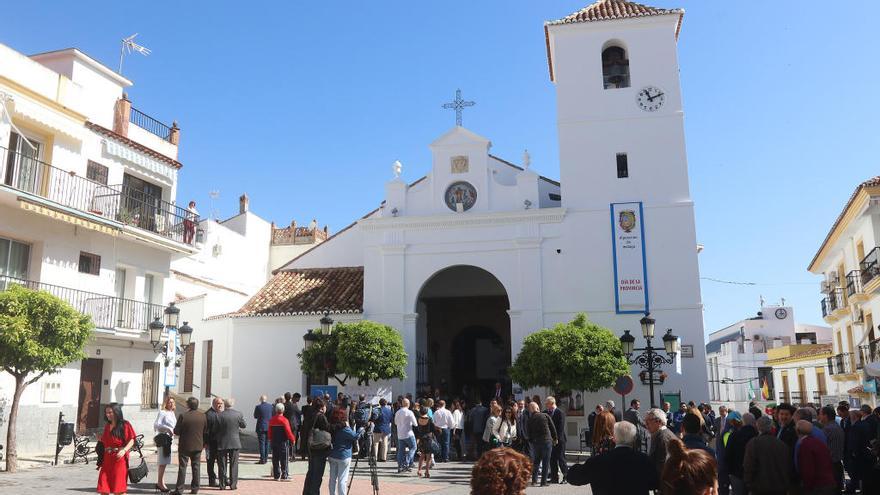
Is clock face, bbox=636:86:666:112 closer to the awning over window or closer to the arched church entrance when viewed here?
the arched church entrance

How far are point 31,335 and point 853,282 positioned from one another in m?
24.9

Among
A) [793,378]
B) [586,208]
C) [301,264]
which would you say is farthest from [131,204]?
[793,378]

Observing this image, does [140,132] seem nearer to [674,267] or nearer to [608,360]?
[608,360]

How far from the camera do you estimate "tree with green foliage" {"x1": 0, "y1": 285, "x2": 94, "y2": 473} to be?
13.3 m

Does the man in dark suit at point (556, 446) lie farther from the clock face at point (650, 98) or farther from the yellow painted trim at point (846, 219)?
the clock face at point (650, 98)

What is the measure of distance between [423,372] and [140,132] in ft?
39.2

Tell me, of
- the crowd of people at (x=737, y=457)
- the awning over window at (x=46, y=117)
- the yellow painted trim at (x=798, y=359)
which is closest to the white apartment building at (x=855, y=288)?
the yellow painted trim at (x=798, y=359)

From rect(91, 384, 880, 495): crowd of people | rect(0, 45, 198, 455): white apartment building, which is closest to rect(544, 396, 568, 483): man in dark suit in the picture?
rect(91, 384, 880, 495): crowd of people

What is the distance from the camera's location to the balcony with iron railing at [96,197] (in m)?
17.2

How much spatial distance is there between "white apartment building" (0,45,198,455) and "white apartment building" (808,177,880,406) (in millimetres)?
19489


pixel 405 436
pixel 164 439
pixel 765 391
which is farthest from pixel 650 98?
pixel 765 391

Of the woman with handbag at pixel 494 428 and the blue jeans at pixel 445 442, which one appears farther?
the blue jeans at pixel 445 442

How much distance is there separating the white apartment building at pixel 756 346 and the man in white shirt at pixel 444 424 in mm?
39632

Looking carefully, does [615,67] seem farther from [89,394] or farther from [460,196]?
[89,394]
